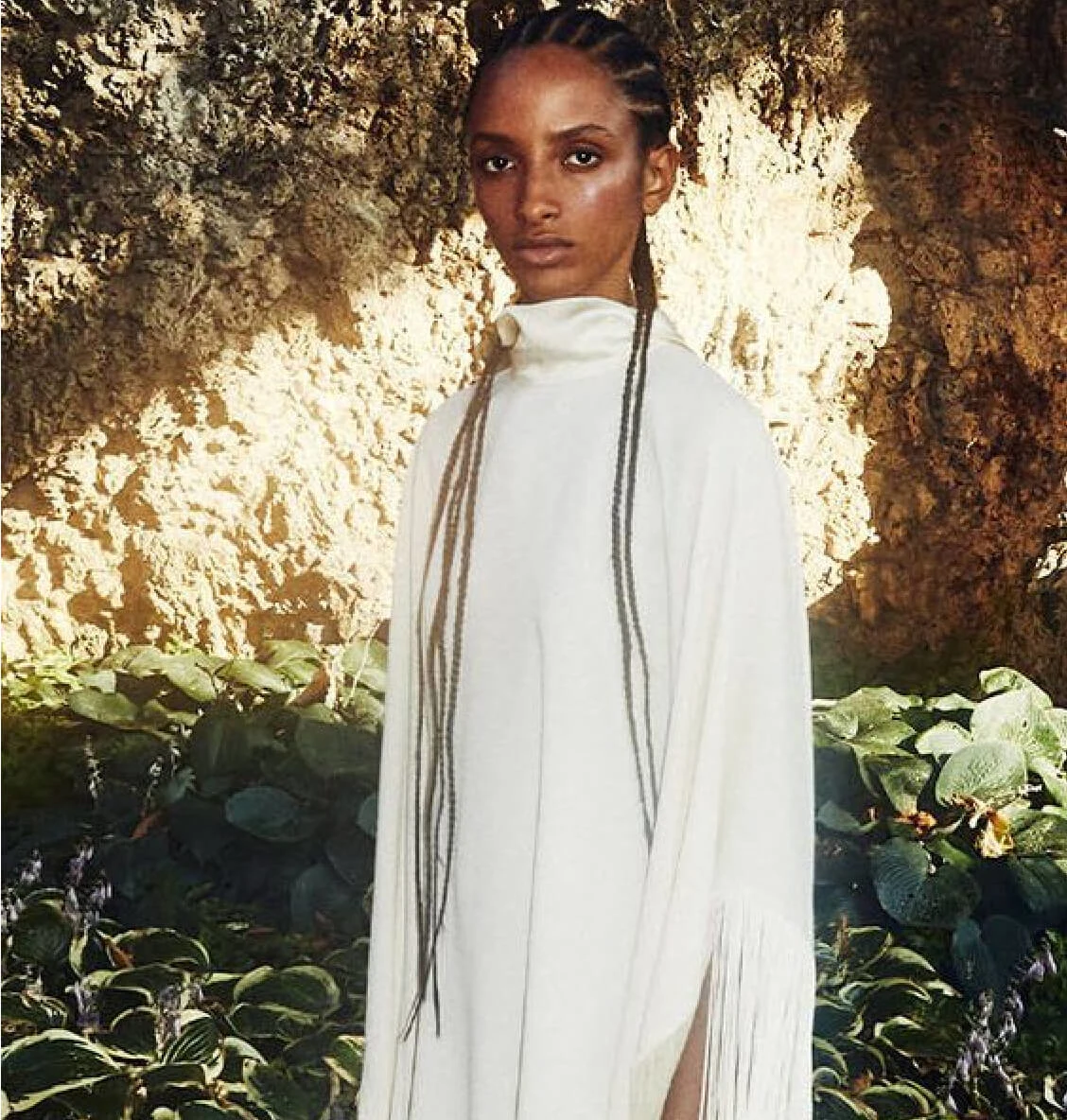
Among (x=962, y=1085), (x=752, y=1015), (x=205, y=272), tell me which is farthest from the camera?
(x=205, y=272)

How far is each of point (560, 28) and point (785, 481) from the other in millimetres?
393

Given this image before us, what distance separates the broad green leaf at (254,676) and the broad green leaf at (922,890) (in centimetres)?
69

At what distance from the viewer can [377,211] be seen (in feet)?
6.52

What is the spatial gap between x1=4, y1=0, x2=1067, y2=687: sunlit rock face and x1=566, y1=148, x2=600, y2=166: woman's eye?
2.15 feet

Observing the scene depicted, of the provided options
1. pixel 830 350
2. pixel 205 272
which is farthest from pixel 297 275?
pixel 830 350

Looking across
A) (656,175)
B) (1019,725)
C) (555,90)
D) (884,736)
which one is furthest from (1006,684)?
(555,90)

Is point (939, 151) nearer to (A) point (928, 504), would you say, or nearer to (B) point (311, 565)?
(A) point (928, 504)

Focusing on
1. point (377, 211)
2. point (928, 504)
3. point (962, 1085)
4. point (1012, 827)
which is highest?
point (377, 211)

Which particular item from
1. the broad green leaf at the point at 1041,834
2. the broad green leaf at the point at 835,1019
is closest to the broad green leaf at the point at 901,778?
the broad green leaf at the point at 1041,834

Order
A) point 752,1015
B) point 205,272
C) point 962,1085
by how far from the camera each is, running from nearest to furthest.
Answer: point 752,1015 → point 962,1085 → point 205,272

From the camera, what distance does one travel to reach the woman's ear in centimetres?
136

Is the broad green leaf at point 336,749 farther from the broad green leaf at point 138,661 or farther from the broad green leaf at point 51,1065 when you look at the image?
the broad green leaf at point 51,1065

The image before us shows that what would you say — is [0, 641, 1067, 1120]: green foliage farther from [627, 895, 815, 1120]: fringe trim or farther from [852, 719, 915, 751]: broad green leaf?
[627, 895, 815, 1120]: fringe trim

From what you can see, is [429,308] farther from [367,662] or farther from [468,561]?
[468,561]
